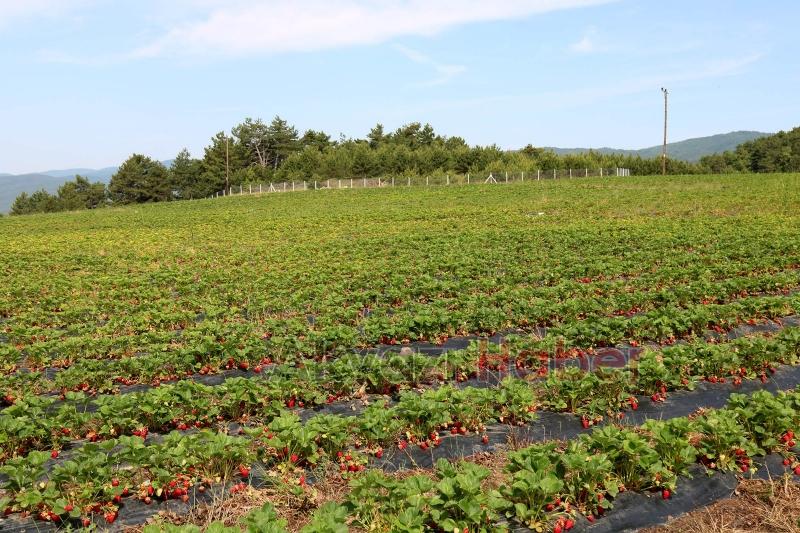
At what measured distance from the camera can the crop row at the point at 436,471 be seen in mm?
4855

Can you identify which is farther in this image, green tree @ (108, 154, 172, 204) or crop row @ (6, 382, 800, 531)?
green tree @ (108, 154, 172, 204)

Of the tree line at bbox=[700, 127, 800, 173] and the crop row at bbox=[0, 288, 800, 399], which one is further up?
the tree line at bbox=[700, 127, 800, 173]

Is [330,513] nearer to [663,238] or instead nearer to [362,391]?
[362,391]

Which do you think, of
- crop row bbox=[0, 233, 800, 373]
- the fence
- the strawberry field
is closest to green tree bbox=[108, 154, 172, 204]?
the fence

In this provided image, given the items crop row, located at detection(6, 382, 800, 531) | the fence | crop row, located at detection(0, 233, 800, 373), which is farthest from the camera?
the fence

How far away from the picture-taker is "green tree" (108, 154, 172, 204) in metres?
90.4

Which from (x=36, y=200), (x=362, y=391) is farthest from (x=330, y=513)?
(x=36, y=200)

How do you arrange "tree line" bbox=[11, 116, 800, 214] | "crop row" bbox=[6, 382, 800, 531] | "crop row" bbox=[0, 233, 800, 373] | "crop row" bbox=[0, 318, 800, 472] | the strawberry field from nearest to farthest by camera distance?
"crop row" bbox=[6, 382, 800, 531], the strawberry field, "crop row" bbox=[0, 318, 800, 472], "crop row" bbox=[0, 233, 800, 373], "tree line" bbox=[11, 116, 800, 214]

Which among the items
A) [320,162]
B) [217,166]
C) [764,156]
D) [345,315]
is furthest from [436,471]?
[764,156]

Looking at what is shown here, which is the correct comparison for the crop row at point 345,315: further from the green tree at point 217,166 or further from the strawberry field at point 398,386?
the green tree at point 217,166

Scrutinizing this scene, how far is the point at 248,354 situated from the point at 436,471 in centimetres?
489

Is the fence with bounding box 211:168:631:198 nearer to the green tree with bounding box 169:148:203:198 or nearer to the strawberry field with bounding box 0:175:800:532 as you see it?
the green tree with bounding box 169:148:203:198

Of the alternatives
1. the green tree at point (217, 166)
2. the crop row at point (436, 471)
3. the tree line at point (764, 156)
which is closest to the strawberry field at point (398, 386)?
the crop row at point (436, 471)

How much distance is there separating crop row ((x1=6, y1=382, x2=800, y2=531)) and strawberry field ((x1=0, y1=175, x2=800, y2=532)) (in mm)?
25
